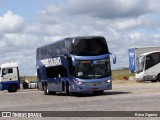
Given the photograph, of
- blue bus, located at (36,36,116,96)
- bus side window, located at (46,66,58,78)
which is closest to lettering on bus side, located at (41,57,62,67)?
bus side window, located at (46,66,58,78)

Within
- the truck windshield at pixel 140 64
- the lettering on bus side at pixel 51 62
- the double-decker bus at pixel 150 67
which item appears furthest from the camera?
the truck windshield at pixel 140 64

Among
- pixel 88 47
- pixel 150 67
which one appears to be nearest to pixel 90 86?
pixel 88 47

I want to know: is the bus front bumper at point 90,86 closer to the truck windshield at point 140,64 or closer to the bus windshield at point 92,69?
the bus windshield at point 92,69

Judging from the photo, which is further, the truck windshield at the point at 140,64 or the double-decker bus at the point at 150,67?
the truck windshield at the point at 140,64

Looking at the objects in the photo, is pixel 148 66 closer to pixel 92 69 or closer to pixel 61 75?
pixel 61 75

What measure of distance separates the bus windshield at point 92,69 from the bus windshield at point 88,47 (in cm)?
51

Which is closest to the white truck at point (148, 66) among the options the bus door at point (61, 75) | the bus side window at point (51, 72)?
the bus side window at point (51, 72)

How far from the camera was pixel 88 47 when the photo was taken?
30766mm

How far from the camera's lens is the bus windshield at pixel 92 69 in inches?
1203

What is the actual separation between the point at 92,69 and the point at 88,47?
1.35 metres

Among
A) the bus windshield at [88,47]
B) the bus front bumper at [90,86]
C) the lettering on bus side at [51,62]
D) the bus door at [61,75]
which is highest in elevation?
the bus windshield at [88,47]

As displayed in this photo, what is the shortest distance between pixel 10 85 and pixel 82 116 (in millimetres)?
33292

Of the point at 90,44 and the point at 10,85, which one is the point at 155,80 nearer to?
the point at 10,85

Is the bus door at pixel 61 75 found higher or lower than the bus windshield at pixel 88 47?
lower
